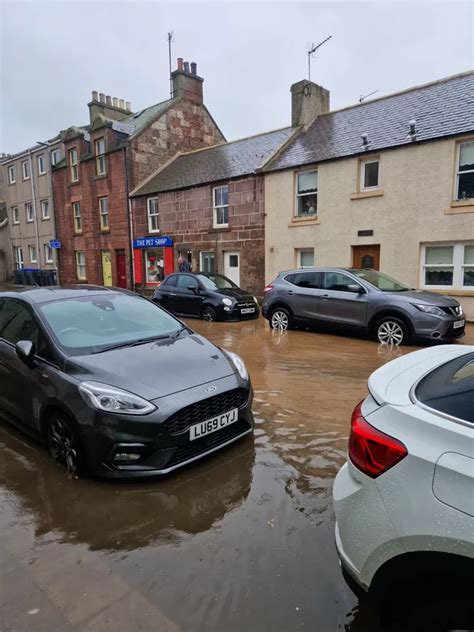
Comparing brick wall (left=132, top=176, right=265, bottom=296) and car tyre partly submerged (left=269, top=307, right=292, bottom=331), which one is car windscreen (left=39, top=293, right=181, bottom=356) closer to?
car tyre partly submerged (left=269, top=307, right=292, bottom=331)

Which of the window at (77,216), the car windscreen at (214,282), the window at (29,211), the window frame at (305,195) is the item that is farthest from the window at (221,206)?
the window at (29,211)

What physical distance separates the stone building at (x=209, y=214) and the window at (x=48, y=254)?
9.99 metres

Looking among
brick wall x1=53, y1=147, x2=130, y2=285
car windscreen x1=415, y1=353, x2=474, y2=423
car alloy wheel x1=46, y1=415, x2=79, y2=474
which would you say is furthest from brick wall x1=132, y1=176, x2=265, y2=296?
car windscreen x1=415, y1=353, x2=474, y2=423

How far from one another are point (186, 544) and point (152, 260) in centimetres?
1946

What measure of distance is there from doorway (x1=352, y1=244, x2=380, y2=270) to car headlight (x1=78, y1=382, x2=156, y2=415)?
1155 cm

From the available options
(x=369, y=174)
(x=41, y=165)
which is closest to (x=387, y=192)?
(x=369, y=174)

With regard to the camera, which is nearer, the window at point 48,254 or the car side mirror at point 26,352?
the car side mirror at point 26,352

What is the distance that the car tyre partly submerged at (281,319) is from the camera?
34.3 ft

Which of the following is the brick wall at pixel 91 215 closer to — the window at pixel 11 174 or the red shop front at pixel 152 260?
the red shop front at pixel 152 260

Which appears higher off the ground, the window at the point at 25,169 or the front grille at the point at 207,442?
the window at the point at 25,169

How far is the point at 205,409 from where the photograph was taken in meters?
3.51

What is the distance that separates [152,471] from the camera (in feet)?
10.8

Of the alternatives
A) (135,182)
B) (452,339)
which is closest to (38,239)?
(135,182)

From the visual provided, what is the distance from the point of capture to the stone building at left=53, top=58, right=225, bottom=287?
72.6 ft
